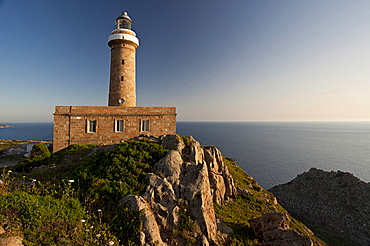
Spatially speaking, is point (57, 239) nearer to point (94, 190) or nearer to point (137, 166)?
point (94, 190)

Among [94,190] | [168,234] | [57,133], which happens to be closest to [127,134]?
[57,133]

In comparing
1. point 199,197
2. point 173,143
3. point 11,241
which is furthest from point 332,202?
point 11,241

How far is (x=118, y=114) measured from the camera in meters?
18.8

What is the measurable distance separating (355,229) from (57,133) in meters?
37.9

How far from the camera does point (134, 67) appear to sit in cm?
2148

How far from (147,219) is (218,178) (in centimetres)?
744

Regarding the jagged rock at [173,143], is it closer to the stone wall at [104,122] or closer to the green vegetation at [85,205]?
the green vegetation at [85,205]

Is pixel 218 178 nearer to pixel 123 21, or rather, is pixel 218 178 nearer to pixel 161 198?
pixel 161 198

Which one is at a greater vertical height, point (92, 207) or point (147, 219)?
point (92, 207)

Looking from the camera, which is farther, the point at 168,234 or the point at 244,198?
the point at 244,198

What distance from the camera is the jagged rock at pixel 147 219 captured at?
5.16 meters

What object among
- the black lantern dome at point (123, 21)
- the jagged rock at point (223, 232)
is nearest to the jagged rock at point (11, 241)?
the jagged rock at point (223, 232)

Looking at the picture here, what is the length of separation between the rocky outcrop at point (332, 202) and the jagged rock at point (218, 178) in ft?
60.3

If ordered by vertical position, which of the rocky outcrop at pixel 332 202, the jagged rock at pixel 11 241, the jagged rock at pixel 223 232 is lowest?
the rocky outcrop at pixel 332 202
